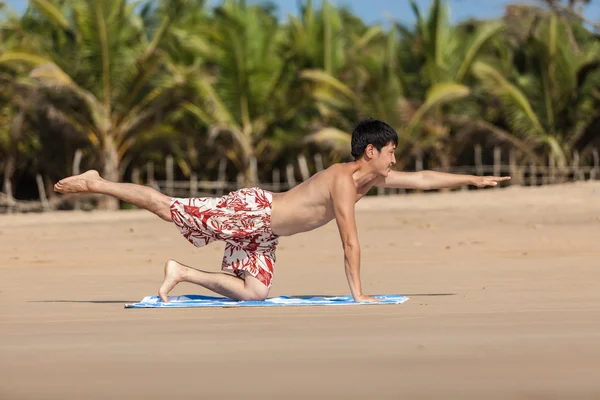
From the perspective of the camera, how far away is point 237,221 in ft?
23.2

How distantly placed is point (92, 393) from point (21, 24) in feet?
90.0

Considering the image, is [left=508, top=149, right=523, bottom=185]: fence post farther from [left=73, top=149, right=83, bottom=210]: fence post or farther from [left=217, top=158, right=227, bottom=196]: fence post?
[left=73, top=149, right=83, bottom=210]: fence post

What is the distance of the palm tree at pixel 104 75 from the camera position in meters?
25.3

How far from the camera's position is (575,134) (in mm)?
27062

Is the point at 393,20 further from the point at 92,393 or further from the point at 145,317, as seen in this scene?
the point at 92,393

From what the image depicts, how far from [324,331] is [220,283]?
1826mm

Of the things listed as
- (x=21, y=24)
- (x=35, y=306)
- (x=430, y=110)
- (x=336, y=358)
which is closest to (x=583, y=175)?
(x=430, y=110)

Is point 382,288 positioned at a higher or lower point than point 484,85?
lower

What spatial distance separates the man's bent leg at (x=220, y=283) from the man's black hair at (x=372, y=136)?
3.19 feet

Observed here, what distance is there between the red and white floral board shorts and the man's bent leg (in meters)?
0.06

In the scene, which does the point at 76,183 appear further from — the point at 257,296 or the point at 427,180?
the point at 427,180

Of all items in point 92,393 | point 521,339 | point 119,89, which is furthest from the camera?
point 119,89

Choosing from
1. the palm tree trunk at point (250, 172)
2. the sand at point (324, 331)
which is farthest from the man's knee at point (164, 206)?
the palm tree trunk at point (250, 172)

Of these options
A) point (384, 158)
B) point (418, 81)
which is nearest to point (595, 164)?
point (418, 81)
